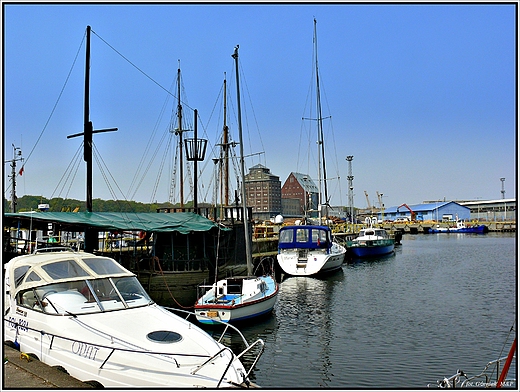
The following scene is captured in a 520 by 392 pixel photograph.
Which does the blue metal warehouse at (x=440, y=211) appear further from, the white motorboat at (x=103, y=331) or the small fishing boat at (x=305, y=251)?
the white motorboat at (x=103, y=331)

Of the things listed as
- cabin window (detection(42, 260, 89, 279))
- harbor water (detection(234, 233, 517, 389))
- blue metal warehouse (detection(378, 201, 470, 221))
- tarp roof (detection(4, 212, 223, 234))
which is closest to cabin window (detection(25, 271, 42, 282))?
cabin window (detection(42, 260, 89, 279))

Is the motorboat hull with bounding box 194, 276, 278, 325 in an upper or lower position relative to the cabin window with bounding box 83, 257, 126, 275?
lower

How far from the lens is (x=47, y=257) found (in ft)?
42.2

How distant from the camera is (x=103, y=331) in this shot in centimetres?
1027

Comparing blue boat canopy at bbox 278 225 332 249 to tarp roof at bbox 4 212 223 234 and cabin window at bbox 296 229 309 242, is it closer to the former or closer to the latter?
cabin window at bbox 296 229 309 242

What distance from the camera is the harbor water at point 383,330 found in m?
14.5

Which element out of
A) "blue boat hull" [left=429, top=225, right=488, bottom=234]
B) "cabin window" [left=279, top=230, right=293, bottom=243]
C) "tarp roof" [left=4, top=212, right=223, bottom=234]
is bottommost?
"blue boat hull" [left=429, top=225, right=488, bottom=234]

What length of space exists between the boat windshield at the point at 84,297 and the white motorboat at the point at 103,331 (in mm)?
23

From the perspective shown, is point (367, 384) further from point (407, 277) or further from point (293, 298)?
point (407, 277)

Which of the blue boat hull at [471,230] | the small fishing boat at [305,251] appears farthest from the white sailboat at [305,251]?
the blue boat hull at [471,230]

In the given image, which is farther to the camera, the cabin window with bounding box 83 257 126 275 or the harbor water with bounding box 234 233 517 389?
the harbor water with bounding box 234 233 517 389

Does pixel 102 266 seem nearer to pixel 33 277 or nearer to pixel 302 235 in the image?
pixel 33 277

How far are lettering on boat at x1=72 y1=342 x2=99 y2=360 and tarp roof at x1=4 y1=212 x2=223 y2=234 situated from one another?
8.68 metres

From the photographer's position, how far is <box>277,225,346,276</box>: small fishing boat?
3725 cm
